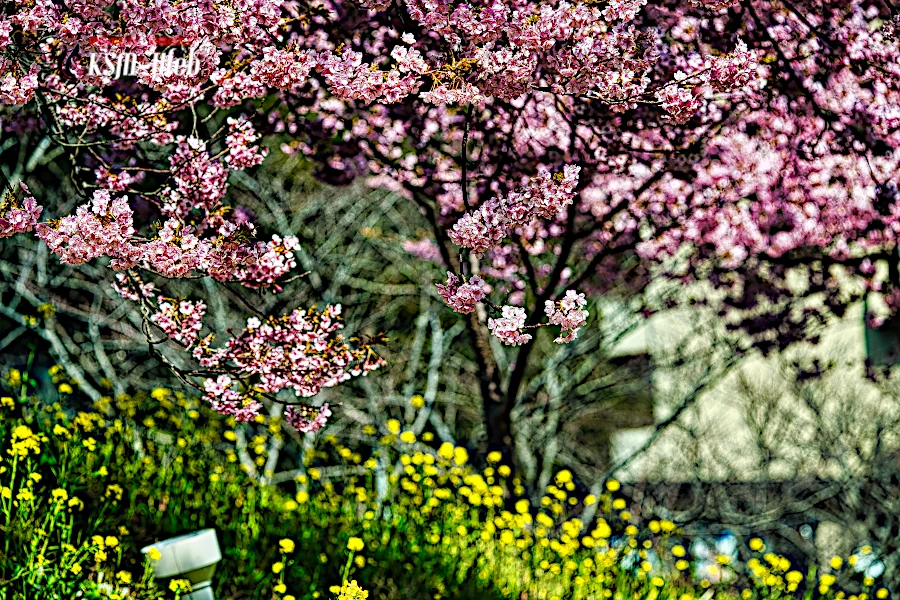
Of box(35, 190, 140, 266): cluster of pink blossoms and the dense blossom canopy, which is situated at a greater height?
the dense blossom canopy

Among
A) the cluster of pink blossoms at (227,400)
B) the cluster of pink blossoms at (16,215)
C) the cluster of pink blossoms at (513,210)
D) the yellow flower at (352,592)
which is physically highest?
the cluster of pink blossoms at (16,215)

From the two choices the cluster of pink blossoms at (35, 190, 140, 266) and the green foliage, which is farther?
the green foliage

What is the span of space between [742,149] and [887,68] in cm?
201

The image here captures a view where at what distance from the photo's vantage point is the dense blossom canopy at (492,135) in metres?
3.32

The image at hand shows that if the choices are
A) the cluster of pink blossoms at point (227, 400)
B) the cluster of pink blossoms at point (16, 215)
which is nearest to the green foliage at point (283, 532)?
the cluster of pink blossoms at point (227, 400)

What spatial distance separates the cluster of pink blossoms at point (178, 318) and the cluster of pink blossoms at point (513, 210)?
4.42ft

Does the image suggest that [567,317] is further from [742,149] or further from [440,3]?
[742,149]

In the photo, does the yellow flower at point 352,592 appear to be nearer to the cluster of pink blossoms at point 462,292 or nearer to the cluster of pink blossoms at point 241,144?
the cluster of pink blossoms at point 462,292

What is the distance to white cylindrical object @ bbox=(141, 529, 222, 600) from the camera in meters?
3.93

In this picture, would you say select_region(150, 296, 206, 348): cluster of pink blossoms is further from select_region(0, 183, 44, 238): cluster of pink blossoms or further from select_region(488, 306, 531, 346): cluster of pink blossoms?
select_region(488, 306, 531, 346): cluster of pink blossoms

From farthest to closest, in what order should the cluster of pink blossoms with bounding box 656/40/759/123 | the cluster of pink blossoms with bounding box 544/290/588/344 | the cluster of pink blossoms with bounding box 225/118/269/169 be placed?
the cluster of pink blossoms with bounding box 225/118/269/169 → the cluster of pink blossoms with bounding box 656/40/759/123 → the cluster of pink blossoms with bounding box 544/290/588/344

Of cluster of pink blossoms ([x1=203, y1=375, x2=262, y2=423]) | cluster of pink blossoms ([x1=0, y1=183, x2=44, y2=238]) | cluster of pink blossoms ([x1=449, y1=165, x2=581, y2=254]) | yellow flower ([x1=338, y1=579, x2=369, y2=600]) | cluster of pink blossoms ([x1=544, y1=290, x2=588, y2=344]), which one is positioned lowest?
yellow flower ([x1=338, y1=579, x2=369, y2=600])

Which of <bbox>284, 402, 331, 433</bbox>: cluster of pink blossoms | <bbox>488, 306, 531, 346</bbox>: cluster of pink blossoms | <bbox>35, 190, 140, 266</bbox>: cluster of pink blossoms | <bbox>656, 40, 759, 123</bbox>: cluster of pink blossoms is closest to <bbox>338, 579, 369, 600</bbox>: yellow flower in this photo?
<bbox>284, 402, 331, 433</bbox>: cluster of pink blossoms

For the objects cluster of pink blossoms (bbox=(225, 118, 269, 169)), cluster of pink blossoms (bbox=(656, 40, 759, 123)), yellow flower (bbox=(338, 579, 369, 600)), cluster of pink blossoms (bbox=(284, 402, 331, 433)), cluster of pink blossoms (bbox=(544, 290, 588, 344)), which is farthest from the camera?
cluster of pink blossoms (bbox=(284, 402, 331, 433))
